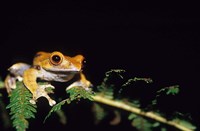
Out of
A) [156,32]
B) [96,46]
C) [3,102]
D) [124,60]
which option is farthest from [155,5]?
[3,102]

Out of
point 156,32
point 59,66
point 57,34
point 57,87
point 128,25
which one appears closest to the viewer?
point 59,66

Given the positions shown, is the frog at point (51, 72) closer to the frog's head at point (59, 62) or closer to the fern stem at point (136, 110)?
the frog's head at point (59, 62)

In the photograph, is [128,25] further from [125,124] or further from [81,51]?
[125,124]

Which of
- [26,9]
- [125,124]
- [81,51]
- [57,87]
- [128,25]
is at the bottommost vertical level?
[125,124]

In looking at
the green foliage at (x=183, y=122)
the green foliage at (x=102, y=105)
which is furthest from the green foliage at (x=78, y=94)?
the green foliage at (x=183, y=122)

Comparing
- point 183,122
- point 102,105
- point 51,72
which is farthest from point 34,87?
point 183,122

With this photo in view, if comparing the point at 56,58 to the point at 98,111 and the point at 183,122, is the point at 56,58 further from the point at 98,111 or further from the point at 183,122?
the point at 183,122

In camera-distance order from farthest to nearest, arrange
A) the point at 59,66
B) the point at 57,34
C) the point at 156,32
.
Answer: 1. the point at 57,34
2. the point at 156,32
3. the point at 59,66
